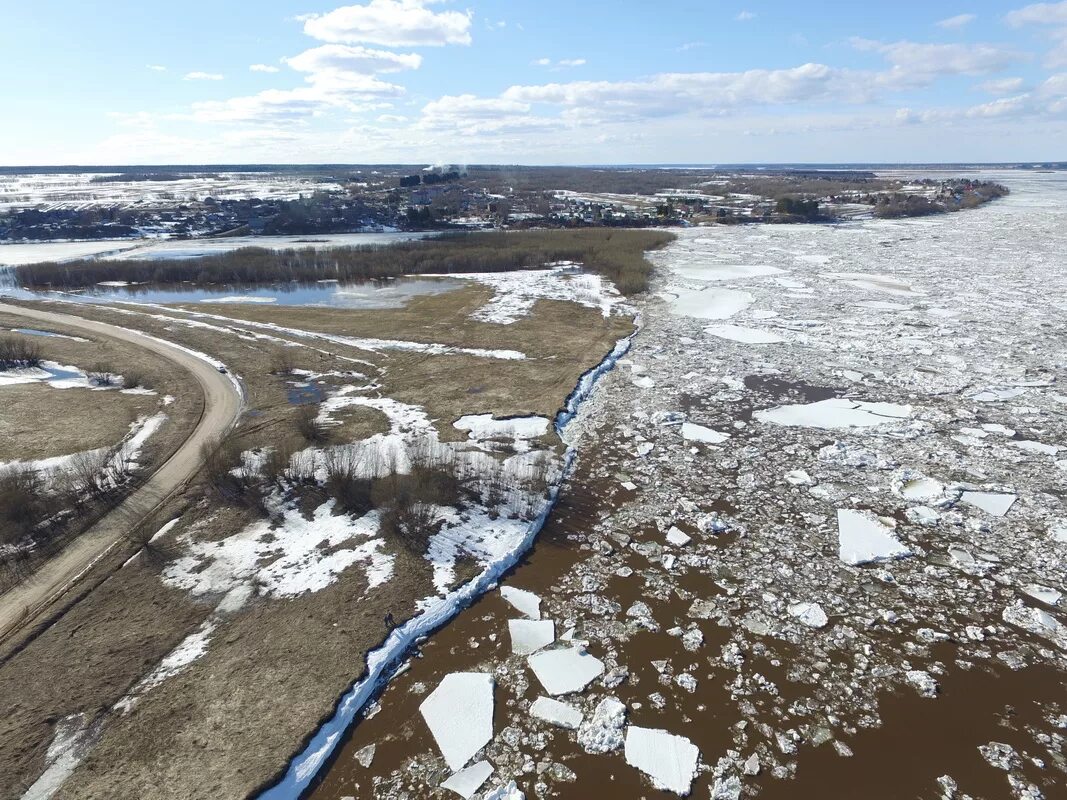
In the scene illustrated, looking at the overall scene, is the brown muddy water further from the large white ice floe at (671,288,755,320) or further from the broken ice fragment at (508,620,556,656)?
the large white ice floe at (671,288,755,320)

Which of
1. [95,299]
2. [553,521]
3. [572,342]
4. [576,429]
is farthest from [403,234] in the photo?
[553,521]

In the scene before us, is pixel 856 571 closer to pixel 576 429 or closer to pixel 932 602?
pixel 932 602

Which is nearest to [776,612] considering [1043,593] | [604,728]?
[604,728]

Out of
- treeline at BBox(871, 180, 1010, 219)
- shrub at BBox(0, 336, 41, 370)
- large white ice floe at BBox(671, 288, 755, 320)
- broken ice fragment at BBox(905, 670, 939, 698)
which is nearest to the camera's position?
broken ice fragment at BBox(905, 670, 939, 698)

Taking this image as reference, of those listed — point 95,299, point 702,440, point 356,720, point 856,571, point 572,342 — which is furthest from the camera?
point 95,299

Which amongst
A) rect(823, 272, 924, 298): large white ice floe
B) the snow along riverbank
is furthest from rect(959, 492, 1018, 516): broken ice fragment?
rect(823, 272, 924, 298): large white ice floe

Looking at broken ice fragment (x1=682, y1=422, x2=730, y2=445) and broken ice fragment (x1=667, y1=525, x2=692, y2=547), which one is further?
broken ice fragment (x1=682, y1=422, x2=730, y2=445)
